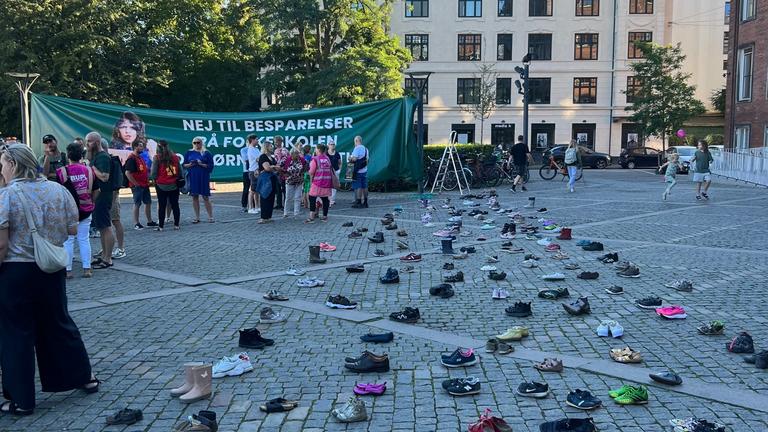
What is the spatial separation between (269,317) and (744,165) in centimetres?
2663

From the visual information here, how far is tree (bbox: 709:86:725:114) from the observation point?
5419 cm

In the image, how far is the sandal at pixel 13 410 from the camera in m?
4.53

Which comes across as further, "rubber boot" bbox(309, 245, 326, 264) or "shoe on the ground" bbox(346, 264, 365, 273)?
"rubber boot" bbox(309, 245, 326, 264)

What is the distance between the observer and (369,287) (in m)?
8.31

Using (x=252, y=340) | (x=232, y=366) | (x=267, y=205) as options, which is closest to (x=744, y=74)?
(x=267, y=205)

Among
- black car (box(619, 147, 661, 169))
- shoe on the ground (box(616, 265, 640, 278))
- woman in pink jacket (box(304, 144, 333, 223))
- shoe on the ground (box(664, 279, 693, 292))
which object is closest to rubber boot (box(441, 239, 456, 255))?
shoe on the ground (box(616, 265, 640, 278))

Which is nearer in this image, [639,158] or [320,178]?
[320,178]

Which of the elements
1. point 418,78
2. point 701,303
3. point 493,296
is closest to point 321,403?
point 493,296

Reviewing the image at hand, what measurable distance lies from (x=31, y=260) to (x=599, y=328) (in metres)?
4.64

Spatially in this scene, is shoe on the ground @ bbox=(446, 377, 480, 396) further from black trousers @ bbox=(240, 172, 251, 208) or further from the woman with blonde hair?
black trousers @ bbox=(240, 172, 251, 208)

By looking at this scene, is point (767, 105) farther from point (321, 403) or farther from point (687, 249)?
point (321, 403)

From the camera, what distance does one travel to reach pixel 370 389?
482 cm

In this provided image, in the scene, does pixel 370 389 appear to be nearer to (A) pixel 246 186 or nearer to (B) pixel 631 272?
(B) pixel 631 272

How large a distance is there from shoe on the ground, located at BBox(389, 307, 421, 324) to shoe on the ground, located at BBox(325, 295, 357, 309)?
611 mm
